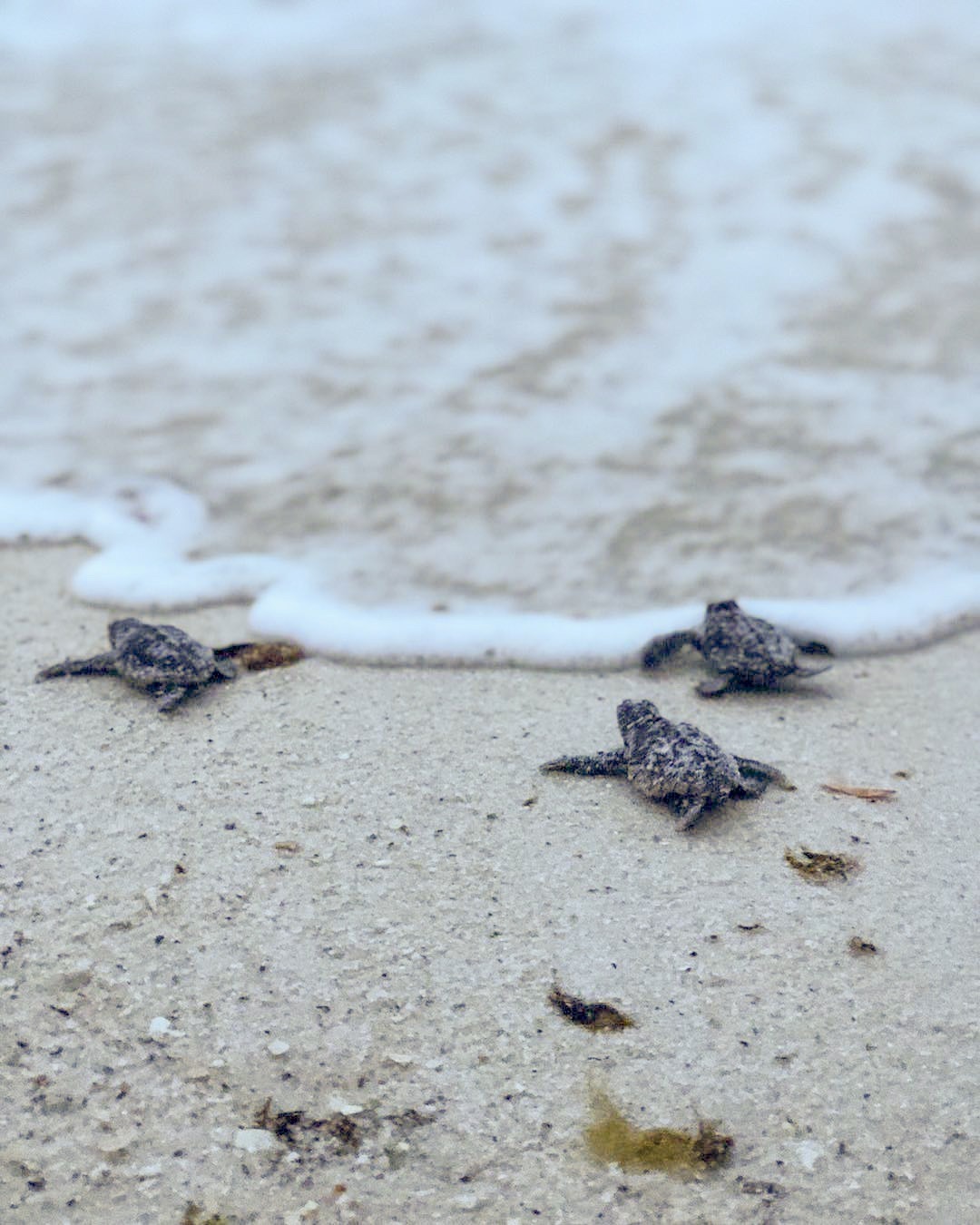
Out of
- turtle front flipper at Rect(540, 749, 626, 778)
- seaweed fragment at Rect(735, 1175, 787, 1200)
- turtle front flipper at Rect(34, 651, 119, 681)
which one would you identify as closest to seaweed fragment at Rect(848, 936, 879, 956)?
seaweed fragment at Rect(735, 1175, 787, 1200)

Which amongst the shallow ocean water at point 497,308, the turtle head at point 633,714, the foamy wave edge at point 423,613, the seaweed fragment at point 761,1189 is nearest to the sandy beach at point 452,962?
the seaweed fragment at point 761,1189

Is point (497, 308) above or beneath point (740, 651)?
above

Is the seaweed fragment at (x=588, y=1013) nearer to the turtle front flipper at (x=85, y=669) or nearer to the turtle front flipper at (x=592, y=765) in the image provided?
the turtle front flipper at (x=592, y=765)

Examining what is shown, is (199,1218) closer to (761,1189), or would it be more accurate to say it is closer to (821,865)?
(761,1189)

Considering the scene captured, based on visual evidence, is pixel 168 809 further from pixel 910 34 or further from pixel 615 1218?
pixel 910 34

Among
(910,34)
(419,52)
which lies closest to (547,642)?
(419,52)

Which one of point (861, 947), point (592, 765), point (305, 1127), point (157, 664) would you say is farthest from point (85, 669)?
point (861, 947)

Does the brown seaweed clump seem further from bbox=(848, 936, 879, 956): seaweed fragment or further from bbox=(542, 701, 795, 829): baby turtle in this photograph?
bbox=(542, 701, 795, 829): baby turtle
